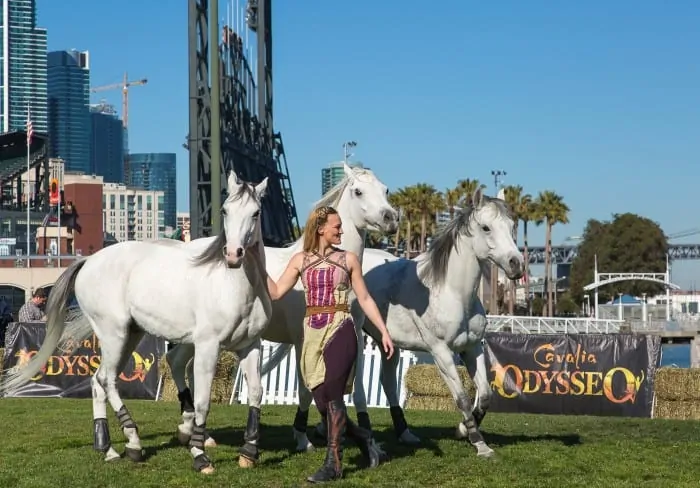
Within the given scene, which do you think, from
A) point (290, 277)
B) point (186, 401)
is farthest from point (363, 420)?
point (290, 277)

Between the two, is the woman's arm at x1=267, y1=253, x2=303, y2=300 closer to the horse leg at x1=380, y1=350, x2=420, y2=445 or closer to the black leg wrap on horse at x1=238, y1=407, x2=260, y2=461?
the black leg wrap on horse at x1=238, y1=407, x2=260, y2=461

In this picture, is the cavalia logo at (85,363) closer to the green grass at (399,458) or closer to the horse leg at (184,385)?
the green grass at (399,458)

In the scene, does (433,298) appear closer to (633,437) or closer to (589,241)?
(633,437)

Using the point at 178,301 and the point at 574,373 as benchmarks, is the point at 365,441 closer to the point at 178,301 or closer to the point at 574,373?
the point at 178,301

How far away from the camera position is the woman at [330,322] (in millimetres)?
9047

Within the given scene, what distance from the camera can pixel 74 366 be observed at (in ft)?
71.7

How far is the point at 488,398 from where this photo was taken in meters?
11.1

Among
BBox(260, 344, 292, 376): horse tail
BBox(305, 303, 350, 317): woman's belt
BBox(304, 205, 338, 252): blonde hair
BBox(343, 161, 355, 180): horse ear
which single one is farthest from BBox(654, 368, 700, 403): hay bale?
BBox(304, 205, 338, 252): blonde hair

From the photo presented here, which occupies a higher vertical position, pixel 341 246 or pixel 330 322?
pixel 341 246

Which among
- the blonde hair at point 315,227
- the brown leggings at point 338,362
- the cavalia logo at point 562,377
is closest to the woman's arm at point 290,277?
the blonde hair at point 315,227

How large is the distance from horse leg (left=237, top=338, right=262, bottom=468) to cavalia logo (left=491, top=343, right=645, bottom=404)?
1060cm

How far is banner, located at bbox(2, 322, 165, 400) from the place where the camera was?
2136cm

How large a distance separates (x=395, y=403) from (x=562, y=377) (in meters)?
9.05

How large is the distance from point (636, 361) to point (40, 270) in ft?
233
